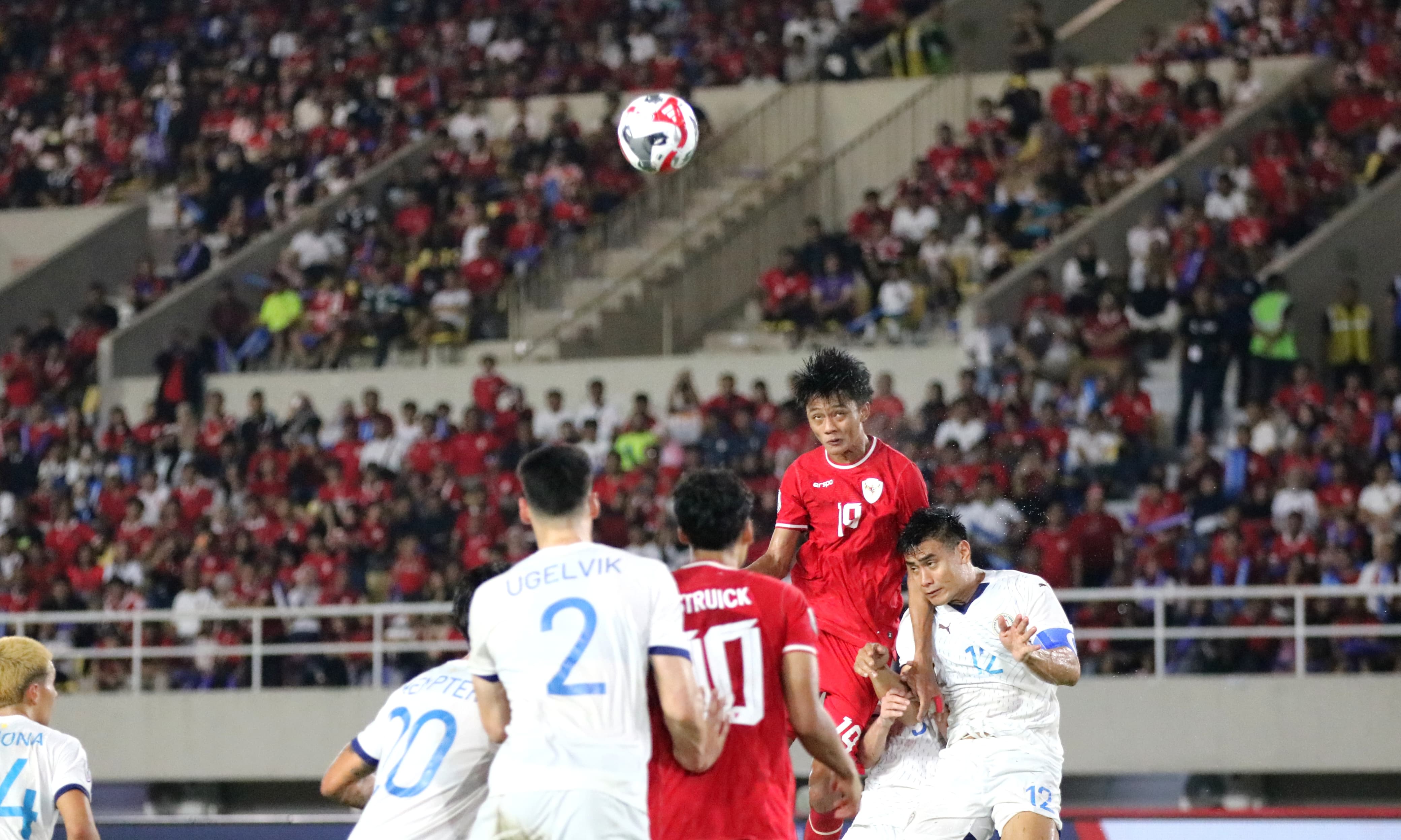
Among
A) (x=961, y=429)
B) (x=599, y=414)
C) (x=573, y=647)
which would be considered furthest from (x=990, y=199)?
(x=573, y=647)

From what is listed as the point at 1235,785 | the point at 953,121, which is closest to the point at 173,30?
the point at 953,121

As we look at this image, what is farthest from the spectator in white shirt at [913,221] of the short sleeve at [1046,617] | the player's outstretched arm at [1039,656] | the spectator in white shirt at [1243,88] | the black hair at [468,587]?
the black hair at [468,587]

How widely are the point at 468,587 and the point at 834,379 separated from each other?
1883 mm

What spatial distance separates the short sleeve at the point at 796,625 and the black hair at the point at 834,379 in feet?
5.79

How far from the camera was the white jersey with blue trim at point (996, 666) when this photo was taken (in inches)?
299

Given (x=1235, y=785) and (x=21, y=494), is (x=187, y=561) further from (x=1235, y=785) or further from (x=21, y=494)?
(x=1235, y=785)

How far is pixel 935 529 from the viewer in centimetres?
765

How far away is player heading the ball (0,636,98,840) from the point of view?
6672 mm

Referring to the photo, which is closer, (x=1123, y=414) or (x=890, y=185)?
(x=1123, y=414)

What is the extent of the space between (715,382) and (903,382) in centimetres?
196

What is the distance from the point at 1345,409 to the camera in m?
16.3

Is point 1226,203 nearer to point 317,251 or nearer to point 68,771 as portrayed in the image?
point 317,251

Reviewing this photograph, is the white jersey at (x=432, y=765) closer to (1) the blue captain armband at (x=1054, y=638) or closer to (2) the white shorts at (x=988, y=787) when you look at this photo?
(2) the white shorts at (x=988, y=787)

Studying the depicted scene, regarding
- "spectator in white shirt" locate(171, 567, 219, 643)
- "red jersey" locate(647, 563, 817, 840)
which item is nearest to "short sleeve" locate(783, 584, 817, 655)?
"red jersey" locate(647, 563, 817, 840)
